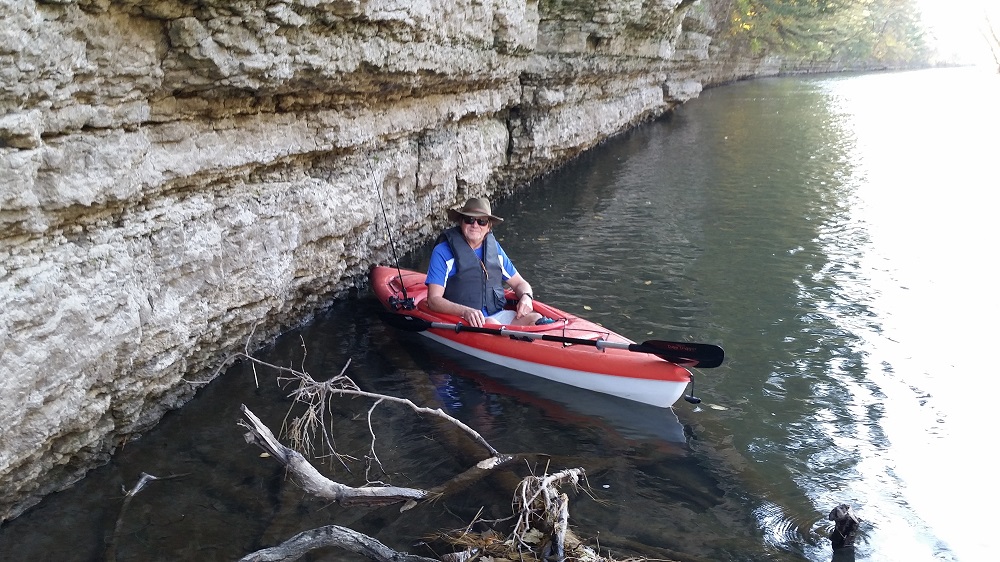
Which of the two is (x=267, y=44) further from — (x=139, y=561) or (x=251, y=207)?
(x=139, y=561)

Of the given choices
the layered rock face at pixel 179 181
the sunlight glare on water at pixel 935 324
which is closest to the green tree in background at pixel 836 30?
the sunlight glare on water at pixel 935 324

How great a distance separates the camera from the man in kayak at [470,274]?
20.2 feet

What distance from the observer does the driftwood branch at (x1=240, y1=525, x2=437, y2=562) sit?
3.43 m

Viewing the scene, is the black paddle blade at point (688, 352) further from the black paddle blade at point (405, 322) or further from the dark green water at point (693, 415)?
the black paddle blade at point (405, 322)

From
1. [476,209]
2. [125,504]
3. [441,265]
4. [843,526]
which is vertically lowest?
[125,504]

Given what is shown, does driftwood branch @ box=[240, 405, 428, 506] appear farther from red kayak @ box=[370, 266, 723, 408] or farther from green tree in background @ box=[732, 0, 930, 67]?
green tree in background @ box=[732, 0, 930, 67]

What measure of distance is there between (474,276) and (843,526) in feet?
11.0

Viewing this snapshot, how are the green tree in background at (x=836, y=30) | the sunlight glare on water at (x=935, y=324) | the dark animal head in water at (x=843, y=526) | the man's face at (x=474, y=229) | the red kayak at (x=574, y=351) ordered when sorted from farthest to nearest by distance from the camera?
the green tree in background at (x=836, y=30)
the man's face at (x=474, y=229)
the red kayak at (x=574, y=351)
the sunlight glare on water at (x=935, y=324)
the dark animal head in water at (x=843, y=526)

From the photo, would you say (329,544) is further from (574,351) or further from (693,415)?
(693,415)

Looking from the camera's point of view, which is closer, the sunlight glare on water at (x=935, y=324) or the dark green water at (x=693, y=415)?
the dark green water at (x=693, y=415)

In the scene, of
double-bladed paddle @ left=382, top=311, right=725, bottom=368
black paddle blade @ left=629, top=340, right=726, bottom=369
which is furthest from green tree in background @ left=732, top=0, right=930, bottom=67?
black paddle blade @ left=629, top=340, right=726, bottom=369

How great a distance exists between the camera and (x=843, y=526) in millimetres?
3930

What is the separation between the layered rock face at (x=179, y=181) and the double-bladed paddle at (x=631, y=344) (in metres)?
0.95

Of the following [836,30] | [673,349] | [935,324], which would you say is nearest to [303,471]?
[673,349]
